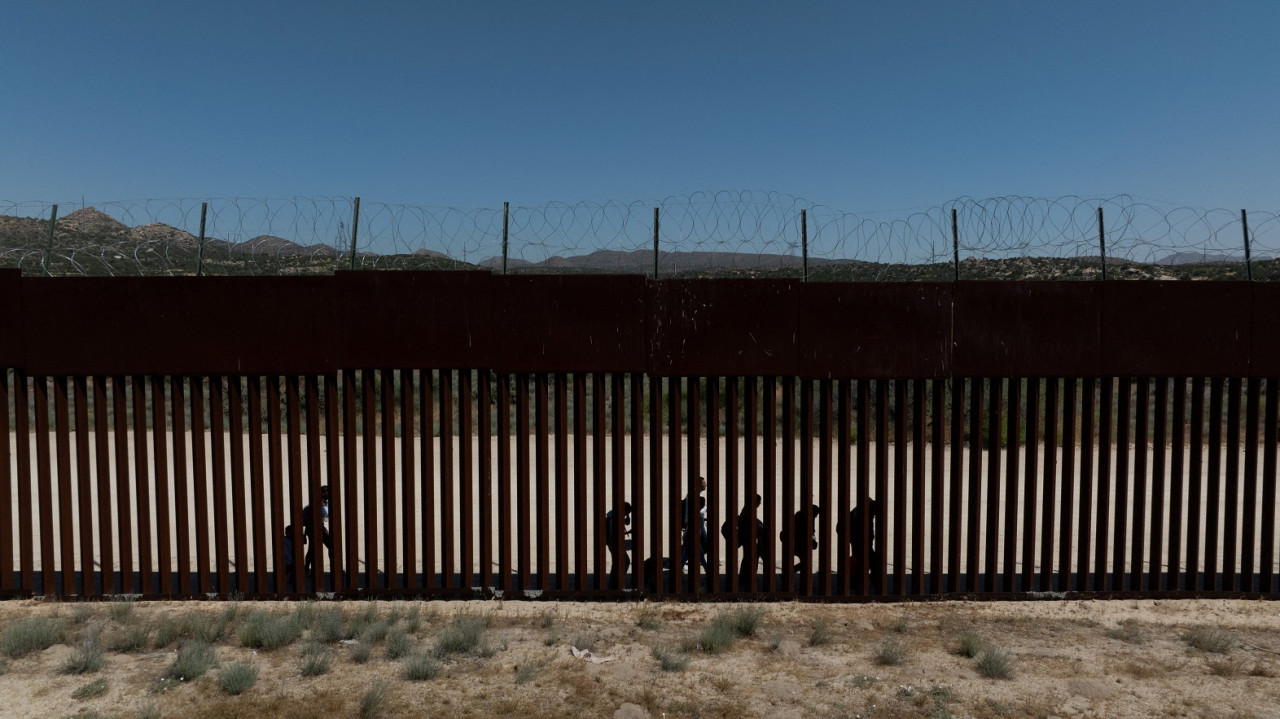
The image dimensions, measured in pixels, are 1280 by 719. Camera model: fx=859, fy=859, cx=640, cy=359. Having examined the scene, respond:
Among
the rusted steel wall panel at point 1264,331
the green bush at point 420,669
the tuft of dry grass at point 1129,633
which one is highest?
the rusted steel wall panel at point 1264,331

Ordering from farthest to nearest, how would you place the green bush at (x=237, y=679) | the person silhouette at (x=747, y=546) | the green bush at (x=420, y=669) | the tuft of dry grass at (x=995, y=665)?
the person silhouette at (x=747, y=546) < the tuft of dry grass at (x=995, y=665) < the green bush at (x=420, y=669) < the green bush at (x=237, y=679)

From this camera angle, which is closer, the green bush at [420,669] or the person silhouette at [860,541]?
the green bush at [420,669]

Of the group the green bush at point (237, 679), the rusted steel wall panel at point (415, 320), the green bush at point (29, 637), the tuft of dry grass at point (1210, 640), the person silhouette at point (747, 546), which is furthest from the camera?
the person silhouette at point (747, 546)

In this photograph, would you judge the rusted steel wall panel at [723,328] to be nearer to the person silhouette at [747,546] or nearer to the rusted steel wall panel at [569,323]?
the rusted steel wall panel at [569,323]

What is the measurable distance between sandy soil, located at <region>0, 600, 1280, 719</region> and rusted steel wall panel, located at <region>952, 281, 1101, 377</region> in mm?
1958

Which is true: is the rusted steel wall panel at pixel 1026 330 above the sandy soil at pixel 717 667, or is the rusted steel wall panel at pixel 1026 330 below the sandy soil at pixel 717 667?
above

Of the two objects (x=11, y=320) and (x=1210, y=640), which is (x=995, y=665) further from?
(x=11, y=320)

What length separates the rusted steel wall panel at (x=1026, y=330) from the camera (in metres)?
6.74

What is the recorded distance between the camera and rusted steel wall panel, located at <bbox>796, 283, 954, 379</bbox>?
6.73 m

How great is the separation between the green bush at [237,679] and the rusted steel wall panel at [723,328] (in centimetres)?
343

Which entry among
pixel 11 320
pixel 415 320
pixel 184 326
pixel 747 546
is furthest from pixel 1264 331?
pixel 11 320

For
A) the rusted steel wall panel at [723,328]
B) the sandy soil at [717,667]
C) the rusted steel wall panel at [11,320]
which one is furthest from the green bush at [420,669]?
the rusted steel wall panel at [11,320]

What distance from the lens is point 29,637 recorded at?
5656 mm

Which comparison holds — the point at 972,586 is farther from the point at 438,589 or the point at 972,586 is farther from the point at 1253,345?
the point at 438,589
